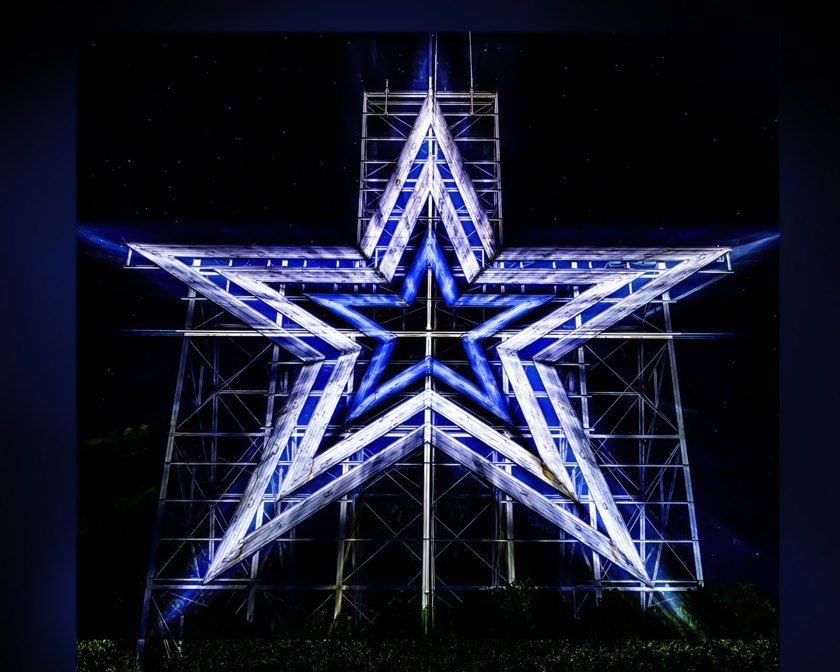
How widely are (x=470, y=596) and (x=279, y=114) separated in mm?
2198

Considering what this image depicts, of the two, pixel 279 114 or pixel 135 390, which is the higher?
pixel 279 114

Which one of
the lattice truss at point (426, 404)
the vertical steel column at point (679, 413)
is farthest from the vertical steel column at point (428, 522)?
the vertical steel column at point (679, 413)

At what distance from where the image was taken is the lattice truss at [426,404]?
115 inches

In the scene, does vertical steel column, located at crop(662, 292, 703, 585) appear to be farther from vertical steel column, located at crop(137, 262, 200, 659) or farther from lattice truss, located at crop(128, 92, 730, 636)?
vertical steel column, located at crop(137, 262, 200, 659)

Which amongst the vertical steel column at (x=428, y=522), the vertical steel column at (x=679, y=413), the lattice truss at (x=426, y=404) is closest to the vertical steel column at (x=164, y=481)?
the lattice truss at (x=426, y=404)

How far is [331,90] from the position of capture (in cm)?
296

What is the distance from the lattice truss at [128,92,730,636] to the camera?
293cm

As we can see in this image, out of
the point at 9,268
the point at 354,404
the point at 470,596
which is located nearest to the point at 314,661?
the point at 470,596

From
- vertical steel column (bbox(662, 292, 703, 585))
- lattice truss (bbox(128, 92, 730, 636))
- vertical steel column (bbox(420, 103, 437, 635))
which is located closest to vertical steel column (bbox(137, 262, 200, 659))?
lattice truss (bbox(128, 92, 730, 636))

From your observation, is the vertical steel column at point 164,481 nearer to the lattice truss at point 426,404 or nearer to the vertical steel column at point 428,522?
the lattice truss at point 426,404

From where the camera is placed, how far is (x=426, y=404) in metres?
2.96

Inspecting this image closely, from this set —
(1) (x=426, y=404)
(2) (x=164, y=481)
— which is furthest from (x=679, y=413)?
(2) (x=164, y=481)

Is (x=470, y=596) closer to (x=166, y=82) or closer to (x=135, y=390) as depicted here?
(x=135, y=390)

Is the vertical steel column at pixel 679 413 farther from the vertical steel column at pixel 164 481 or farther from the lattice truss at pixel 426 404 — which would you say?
the vertical steel column at pixel 164 481
